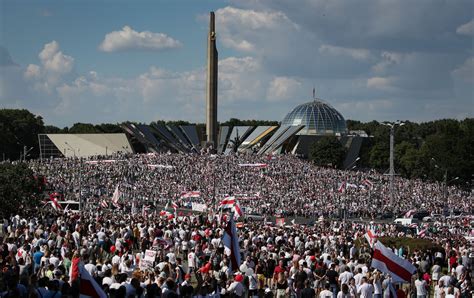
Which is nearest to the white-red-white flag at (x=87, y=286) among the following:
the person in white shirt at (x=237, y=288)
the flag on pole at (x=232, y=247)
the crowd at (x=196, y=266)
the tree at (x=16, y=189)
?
the crowd at (x=196, y=266)

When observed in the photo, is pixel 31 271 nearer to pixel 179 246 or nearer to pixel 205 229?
pixel 179 246

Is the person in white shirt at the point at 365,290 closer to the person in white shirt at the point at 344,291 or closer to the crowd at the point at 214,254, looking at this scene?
the crowd at the point at 214,254

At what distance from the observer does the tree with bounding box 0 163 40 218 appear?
36281 millimetres

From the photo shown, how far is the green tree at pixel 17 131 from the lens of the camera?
99.0 m

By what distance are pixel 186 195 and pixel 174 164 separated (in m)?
18.4

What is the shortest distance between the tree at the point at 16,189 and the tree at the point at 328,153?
177 feet

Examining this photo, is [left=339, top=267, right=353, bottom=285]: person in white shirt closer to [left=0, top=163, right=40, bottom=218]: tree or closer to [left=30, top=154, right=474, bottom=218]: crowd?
[left=0, top=163, right=40, bottom=218]: tree

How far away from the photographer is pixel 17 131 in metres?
106

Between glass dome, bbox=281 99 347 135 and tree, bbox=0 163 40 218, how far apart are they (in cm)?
7866

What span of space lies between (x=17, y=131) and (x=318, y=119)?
4556cm

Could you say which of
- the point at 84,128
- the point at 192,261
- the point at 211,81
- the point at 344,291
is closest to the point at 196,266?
the point at 192,261

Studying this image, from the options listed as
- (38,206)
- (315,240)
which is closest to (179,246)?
(315,240)

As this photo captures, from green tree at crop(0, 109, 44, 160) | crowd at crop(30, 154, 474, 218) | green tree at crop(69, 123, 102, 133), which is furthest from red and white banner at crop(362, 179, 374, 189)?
green tree at crop(69, 123, 102, 133)

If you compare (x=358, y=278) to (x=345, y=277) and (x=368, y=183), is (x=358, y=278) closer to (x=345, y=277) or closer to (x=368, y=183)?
(x=345, y=277)
